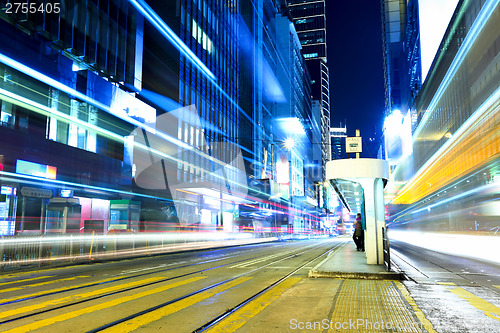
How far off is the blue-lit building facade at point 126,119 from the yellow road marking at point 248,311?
14230mm

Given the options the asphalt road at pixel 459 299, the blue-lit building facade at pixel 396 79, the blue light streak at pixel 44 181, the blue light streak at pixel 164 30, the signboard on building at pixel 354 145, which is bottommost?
the asphalt road at pixel 459 299

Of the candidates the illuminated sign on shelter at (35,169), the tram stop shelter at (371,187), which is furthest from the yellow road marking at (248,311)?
the illuminated sign on shelter at (35,169)

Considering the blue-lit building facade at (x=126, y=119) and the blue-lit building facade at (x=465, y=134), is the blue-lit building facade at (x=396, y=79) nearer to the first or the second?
the blue-lit building facade at (x=465, y=134)

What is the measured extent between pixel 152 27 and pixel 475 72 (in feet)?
96.7

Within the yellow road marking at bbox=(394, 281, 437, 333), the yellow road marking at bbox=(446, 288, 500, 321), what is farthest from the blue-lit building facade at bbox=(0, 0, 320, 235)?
the yellow road marking at bbox=(446, 288, 500, 321)

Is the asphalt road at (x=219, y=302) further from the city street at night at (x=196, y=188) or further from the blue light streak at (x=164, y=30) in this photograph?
the blue light streak at (x=164, y=30)

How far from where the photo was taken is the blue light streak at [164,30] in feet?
117

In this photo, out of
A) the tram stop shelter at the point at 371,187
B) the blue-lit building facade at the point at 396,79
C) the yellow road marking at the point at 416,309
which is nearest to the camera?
the yellow road marking at the point at 416,309

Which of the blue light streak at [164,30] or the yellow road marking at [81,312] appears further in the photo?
the blue light streak at [164,30]

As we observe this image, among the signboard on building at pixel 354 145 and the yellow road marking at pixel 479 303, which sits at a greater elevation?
the signboard on building at pixel 354 145

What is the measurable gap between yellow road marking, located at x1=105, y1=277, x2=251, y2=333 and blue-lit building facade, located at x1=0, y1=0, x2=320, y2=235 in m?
13.4

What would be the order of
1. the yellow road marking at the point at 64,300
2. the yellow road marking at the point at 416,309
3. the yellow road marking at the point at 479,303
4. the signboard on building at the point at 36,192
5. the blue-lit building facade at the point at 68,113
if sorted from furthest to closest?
1. the blue-lit building facade at the point at 68,113
2. the signboard on building at the point at 36,192
3. the yellow road marking at the point at 64,300
4. the yellow road marking at the point at 479,303
5. the yellow road marking at the point at 416,309

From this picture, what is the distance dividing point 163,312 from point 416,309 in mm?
4358

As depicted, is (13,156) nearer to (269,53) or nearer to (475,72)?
(475,72)
